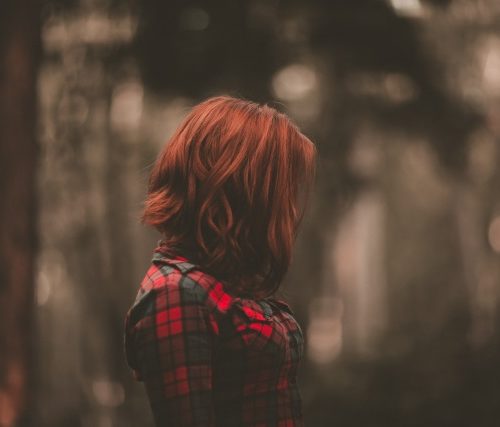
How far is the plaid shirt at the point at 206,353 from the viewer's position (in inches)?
80.9

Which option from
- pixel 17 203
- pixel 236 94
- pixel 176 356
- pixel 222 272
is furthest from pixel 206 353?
pixel 236 94

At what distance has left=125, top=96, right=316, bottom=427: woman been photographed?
207 cm

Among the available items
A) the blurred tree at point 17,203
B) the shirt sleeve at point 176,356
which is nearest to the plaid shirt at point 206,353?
the shirt sleeve at point 176,356

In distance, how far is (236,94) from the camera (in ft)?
26.9

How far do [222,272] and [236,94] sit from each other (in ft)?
19.9

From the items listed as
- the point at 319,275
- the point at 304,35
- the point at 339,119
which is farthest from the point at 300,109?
the point at 304,35

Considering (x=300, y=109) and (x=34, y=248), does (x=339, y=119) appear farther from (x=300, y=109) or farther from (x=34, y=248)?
(x=34, y=248)

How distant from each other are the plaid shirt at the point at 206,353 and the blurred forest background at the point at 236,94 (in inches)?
149

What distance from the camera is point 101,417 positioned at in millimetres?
12000

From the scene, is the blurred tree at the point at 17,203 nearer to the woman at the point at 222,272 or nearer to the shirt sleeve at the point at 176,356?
the woman at the point at 222,272

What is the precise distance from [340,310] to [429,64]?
2132cm

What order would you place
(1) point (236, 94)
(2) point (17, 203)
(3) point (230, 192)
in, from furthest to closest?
(1) point (236, 94) < (2) point (17, 203) < (3) point (230, 192)

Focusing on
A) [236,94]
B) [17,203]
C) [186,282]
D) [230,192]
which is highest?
[236,94]

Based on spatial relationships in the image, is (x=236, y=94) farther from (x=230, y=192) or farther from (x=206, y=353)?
(x=206, y=353)
